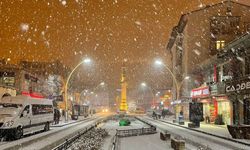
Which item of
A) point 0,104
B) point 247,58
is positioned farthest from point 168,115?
point 0,104

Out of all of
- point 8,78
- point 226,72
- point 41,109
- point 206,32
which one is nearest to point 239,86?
point 226,72

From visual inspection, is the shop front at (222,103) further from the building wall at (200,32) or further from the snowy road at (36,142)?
the building wall at (200,32)

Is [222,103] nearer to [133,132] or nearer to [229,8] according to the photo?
[133,132]

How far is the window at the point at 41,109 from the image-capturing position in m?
30.1

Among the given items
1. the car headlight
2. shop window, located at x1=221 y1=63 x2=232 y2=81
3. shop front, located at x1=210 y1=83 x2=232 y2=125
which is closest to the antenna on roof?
shop window, located at x1=221 y1=63 x2=232 y2=81

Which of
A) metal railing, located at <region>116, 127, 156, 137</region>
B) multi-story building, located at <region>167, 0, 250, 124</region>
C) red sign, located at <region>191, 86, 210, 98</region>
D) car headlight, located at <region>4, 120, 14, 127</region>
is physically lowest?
metal railing, located at <region>116, 127, 156, 137</region>

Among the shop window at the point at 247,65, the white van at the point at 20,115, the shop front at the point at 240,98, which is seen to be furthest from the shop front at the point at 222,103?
the white van at the point at 20,115

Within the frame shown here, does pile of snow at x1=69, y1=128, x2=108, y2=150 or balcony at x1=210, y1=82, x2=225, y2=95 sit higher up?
balcony at x1=210, y1=82, x2=225, y2=95

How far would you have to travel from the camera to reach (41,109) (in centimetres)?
3216

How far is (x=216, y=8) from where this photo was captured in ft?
227

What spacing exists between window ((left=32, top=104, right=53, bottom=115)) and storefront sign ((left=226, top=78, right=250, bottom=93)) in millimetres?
18077

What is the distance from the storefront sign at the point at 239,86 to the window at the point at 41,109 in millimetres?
18077

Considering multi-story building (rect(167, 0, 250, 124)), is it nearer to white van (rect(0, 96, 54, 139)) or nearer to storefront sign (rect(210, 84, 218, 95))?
storefront sign (rect(210, 84, 218, 95))

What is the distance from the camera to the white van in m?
25.3
